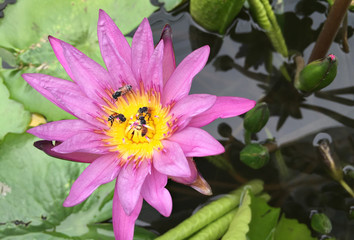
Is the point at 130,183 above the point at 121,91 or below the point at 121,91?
below

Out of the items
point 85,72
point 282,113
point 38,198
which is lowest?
point 282,113

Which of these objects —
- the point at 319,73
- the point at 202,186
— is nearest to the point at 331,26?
the point at 319,73

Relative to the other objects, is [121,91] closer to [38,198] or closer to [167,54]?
[167,54]

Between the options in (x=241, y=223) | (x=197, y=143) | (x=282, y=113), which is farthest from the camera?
(x=282, y=113)

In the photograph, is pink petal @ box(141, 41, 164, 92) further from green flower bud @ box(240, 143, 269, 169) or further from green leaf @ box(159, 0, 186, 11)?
green leaf @ box(159, 0, 186, 11)

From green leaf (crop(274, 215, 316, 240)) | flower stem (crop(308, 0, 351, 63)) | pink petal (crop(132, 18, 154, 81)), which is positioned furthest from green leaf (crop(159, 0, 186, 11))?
green leaf (crop(274, 215, 316, 240))

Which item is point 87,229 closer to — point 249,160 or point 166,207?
point 166,207
